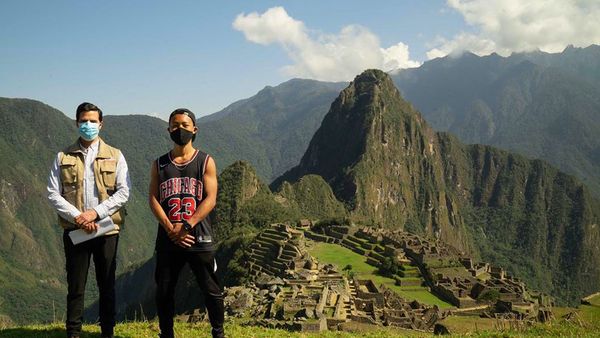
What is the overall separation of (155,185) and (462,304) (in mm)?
31254

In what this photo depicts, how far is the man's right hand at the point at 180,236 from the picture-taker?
18.2 feet

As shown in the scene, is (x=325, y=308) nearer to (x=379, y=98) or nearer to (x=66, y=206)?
(x=66, y=206)

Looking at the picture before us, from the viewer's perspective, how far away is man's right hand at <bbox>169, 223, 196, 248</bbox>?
5.54m

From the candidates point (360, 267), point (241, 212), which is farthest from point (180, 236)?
point (241, 212)

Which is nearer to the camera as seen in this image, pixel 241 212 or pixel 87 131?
pixel 87 131

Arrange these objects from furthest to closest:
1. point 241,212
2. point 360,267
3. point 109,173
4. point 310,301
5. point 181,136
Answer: point 241,212 < point 360,267 < point 310,301 < point 109,173 < point 181,136

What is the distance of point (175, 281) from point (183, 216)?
0.81m

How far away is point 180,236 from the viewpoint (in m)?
5.55

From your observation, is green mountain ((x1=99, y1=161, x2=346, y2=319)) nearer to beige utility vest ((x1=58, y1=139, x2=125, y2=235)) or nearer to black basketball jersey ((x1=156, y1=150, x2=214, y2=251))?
beige utility vest ((x1=58, y1=139, x2=125, y2=235))

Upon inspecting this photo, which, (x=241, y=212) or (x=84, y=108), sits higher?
(x=84, y=108)

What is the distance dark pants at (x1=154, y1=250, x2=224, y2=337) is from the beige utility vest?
0.80 metres

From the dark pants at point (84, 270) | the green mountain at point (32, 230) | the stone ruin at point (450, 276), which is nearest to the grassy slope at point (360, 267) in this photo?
the stone ruin at point (450, 276)

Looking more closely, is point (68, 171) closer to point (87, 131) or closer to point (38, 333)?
point (87, 131)

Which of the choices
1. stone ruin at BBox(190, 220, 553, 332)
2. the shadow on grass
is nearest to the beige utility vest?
the shadow on grass
